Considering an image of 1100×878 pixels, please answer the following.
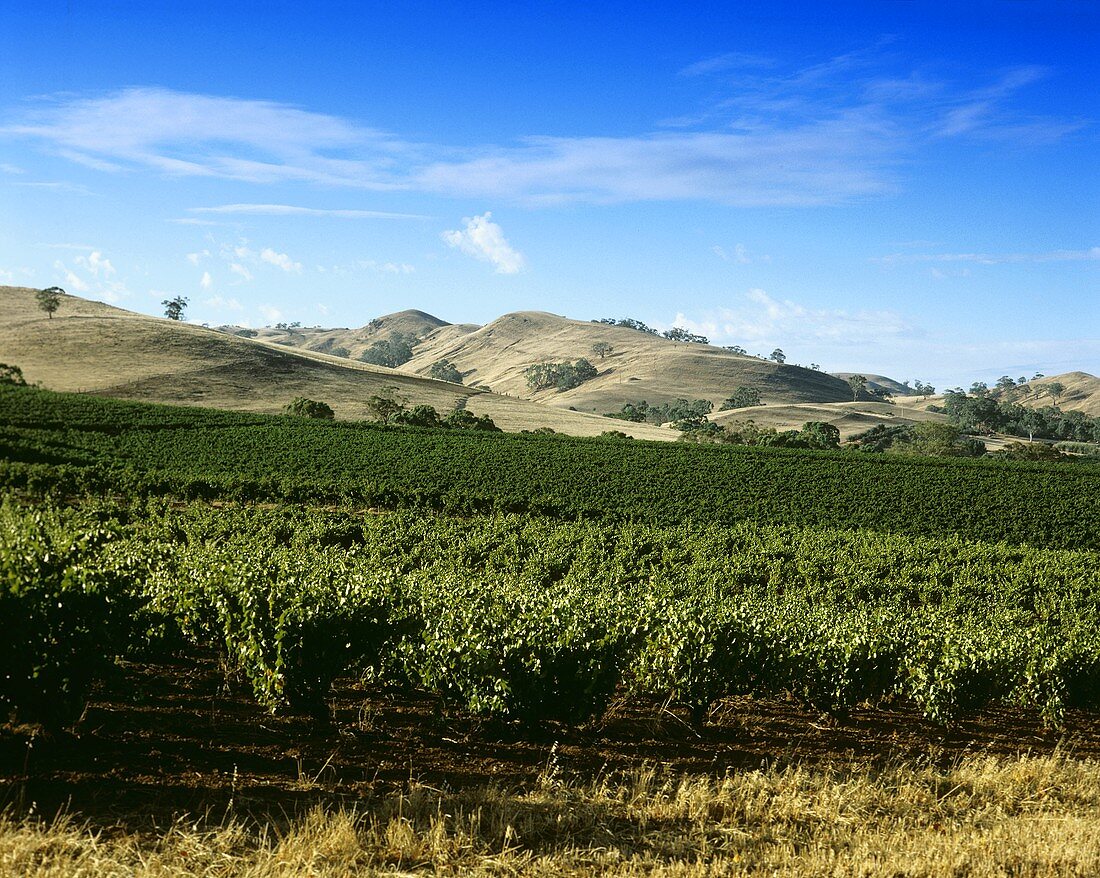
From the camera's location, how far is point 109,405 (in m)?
67.7

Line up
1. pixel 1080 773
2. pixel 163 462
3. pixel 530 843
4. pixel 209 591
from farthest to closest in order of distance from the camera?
pixel 163 462 → pixel 209 591 → pixel 1080 773 → pixel 530 843

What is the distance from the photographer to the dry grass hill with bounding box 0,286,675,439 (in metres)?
95.4

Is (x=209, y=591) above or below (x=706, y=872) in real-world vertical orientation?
above

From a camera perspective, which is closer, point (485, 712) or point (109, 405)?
point (485, 712)

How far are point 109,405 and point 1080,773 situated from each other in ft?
241

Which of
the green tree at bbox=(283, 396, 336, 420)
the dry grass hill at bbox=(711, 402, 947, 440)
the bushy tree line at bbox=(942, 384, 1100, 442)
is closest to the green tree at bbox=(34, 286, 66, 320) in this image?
the green tree at bbox=(283, 396, 336, 420)

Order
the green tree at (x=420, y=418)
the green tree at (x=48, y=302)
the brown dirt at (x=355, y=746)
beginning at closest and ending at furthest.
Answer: the brown dirt at (x=355, y=746)
the green tree at (x=420, y=418)
the green tree at (x=48, y=302)

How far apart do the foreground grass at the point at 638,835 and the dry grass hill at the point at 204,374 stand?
8811cm

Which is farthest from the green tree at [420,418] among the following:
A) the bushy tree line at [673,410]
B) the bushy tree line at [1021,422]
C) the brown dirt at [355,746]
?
the bushy tree line at [1021,422]

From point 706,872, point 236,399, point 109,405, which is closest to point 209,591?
point 706,872

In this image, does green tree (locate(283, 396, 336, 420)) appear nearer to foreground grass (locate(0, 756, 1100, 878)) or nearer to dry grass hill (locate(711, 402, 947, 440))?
foreground grass (locate(0, 756, 1100, 878))

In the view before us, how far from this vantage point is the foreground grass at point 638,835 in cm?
723

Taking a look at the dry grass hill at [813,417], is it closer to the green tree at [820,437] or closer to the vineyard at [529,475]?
the green tree at [820,437]

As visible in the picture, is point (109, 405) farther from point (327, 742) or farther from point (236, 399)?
point (327, 742)
